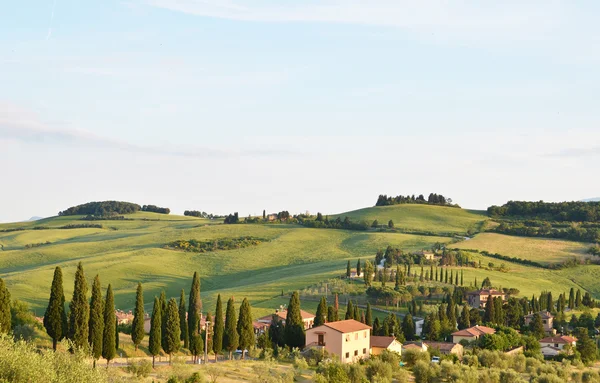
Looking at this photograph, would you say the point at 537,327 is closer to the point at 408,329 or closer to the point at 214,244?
the point at 408,329

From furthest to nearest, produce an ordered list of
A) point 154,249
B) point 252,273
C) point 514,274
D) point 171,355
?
point 154,249
point 252,273
point 514,274
point 171,355

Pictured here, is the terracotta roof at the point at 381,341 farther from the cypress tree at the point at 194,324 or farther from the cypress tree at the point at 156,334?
the cypress tree at the point at 156,334

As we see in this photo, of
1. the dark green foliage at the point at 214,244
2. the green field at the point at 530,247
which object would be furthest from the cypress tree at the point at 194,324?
the dark green foliage at the point at 214,244

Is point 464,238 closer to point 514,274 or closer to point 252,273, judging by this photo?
point 514,274

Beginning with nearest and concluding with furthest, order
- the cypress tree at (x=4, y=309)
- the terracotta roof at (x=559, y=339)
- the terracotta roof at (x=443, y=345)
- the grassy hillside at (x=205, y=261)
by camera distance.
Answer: the cypress tree at (x=4, y=309)
the terracotta roof at (x=443, y=345)
the terracotta roof at (x=559, y=339)
the grassy hillside at (x=205, y=261)

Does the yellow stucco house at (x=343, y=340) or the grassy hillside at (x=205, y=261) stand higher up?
the grassy hillside at (x=205, y=261)

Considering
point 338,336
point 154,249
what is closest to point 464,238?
point 154,249

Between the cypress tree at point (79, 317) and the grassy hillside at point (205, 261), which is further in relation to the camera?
the grassy hillside at point (205, 261)

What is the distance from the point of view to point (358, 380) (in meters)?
55.0

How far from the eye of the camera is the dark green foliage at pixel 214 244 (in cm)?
17254

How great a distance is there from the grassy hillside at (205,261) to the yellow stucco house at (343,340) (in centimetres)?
3777

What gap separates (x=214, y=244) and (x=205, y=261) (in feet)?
47.9

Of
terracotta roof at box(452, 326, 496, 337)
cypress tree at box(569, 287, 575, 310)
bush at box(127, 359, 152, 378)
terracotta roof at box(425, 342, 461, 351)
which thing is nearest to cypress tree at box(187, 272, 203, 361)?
bush at box(127, 359, 152, 378)

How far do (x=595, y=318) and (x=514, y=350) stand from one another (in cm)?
2942
